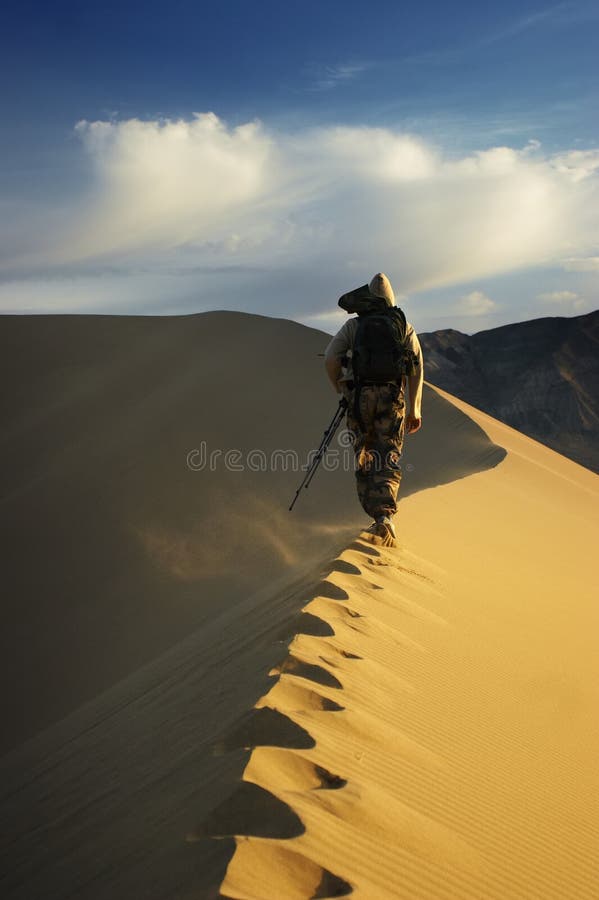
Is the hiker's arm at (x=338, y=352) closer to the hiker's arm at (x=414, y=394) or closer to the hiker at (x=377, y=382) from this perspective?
the hiker at (x=377, y=382)

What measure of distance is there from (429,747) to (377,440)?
308 centimetres

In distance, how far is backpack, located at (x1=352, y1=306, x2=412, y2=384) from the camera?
534 centimetres

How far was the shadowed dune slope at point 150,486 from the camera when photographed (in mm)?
7344

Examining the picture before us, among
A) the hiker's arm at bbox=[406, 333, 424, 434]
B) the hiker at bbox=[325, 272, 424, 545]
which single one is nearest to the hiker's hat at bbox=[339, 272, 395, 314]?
the hiker at bbox=[325, 272, 424, 545]

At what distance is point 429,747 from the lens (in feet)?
8.93

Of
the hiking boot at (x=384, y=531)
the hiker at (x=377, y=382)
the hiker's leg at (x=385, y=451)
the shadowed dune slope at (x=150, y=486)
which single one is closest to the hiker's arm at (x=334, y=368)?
the hiker at (x=377, y=382)

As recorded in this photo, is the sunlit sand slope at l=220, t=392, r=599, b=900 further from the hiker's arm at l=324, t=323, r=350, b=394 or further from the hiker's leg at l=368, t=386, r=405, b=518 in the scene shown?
the hiker's arm at l=324, t=323, r=350, b=394

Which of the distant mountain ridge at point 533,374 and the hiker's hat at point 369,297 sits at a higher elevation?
the distant mountain ridge at point 533,374

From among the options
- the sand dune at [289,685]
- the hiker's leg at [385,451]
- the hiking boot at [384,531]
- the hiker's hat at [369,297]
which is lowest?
the sand dune at [289,685]

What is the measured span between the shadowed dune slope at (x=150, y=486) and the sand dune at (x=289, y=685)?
0.13ft

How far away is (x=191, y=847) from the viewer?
1926 mm

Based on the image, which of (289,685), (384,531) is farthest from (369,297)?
(289,685)

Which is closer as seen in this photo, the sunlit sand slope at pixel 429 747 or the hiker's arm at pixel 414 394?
the sunlit sand slope at pixel 429 747

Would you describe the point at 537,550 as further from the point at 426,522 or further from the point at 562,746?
the point at 562,746
